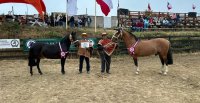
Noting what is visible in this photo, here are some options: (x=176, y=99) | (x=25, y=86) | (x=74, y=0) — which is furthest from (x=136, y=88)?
(x=74, y=0)

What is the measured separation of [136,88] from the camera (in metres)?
17.5

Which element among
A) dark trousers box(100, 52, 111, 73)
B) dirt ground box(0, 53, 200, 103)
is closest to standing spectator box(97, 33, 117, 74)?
dark trousers box(100, 52, 111, 73)

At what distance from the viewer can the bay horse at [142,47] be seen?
68.2 feet

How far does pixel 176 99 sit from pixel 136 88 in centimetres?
177

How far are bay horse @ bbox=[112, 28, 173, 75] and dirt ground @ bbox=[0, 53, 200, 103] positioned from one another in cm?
80

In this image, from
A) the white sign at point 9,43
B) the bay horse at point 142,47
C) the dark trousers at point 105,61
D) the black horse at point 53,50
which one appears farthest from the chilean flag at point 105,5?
the black horse at point 53,50

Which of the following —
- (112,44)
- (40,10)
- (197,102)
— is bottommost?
(197,102)

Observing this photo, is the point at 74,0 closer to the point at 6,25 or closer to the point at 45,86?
the point at 6,25

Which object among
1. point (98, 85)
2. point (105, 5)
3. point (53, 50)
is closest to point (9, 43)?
point (53, 50)

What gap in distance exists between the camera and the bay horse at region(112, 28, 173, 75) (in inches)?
818

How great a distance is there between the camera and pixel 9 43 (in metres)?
25.3

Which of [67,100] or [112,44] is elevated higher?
[112,44]

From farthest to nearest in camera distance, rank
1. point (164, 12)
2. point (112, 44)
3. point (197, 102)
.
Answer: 1. point (164, 12)
2. point (112, 44)
3. point (197, 102)

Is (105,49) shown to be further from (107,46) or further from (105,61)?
(105,61)
